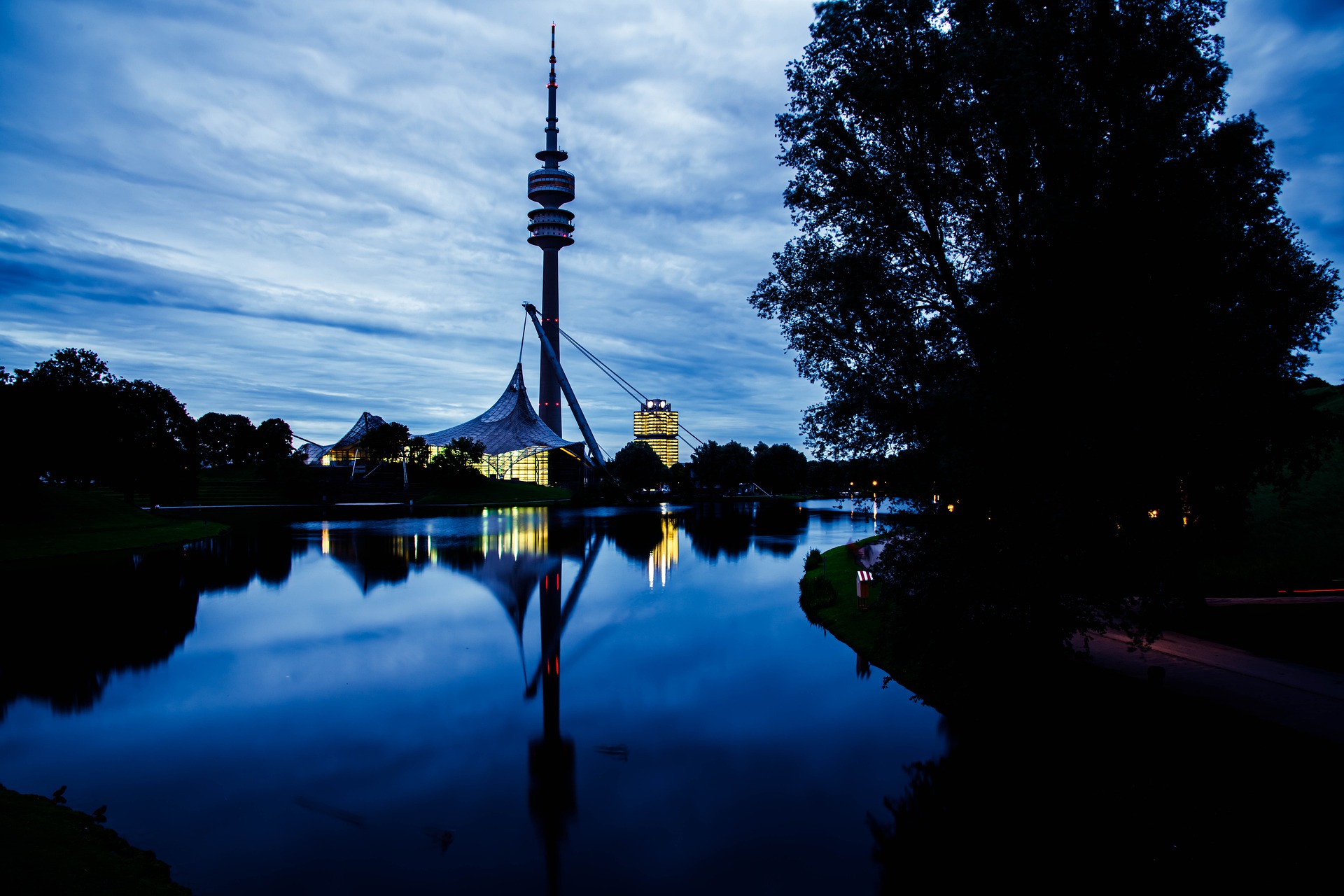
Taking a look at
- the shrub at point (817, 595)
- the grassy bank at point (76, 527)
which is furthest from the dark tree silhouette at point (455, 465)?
the shrub at point (817, 595)

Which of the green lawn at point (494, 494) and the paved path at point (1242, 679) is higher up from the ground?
the green lawn at point (494, 494)

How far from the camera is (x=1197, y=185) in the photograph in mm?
9828

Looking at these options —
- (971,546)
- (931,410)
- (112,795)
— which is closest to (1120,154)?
(931,410)

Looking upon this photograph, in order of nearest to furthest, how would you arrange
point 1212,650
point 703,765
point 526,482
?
1. point 703,765
2. point 1212,650
3. point 526,482

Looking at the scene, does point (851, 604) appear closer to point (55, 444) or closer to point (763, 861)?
point (763, 861)

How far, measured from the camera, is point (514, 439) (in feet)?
399

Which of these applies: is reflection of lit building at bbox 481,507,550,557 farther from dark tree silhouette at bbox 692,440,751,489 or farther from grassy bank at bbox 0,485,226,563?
dark tree silhouette at bbox 692,440,751,489

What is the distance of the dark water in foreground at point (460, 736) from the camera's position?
26.1ft

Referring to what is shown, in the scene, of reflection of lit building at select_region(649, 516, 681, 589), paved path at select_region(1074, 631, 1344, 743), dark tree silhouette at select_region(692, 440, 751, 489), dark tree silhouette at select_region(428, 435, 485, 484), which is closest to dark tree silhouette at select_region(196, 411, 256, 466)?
dark tree silhouette at select_region(428, 435, 485, 484)

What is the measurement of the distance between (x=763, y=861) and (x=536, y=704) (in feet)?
22.1

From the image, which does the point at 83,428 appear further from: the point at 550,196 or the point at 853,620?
the point at 550,196

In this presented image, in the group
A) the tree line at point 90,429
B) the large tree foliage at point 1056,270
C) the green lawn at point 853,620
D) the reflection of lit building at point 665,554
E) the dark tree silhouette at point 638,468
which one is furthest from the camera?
the dark tree silhouette at point 638,468

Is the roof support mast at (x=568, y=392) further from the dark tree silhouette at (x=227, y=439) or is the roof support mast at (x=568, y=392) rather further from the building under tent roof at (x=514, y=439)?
the dark tree silhouette at (x=227, y=439)

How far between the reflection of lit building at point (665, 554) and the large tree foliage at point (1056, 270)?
60.9 ft
